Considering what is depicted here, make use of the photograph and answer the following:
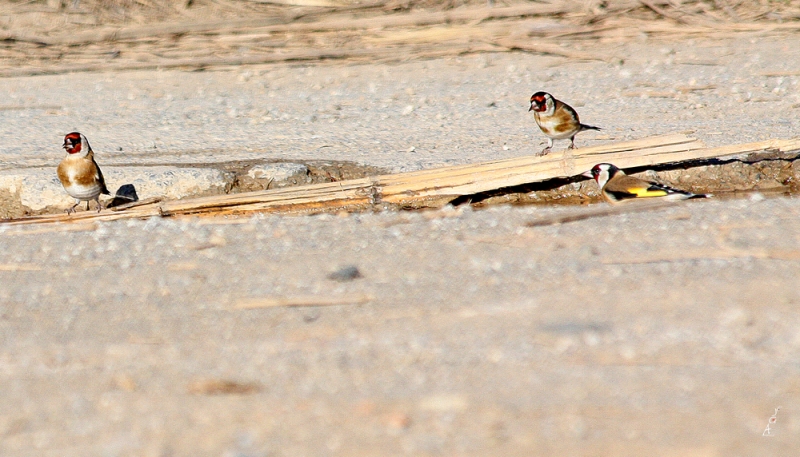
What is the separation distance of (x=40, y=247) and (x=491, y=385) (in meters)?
2.92

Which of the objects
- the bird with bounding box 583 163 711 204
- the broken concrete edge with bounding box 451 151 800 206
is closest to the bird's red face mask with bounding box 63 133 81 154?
the broken concrete edge with bounding box 451 151 800 206

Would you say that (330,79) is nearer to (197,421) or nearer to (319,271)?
(319,271)

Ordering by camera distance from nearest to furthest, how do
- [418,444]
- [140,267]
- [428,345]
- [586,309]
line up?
[418,444] → [428,345] → [586,309] → [140,267]

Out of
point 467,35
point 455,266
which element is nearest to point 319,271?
point 455,266

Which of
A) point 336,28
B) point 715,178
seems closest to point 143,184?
point 715,178

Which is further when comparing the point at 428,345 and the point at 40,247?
the point at 40,247

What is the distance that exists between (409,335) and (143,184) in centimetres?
388

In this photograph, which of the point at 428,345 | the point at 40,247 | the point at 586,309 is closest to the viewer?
the point at 428,345

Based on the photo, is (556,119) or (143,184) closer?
(143,184)

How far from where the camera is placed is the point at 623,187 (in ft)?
19.6

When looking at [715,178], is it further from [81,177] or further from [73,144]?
[73,144]

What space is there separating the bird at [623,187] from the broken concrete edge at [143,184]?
80.4 inches

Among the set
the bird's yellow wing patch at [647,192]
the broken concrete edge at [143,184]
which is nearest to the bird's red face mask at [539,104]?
the bird's yellow wing patch at [647,192]

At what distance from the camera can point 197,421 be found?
3.09 metres
